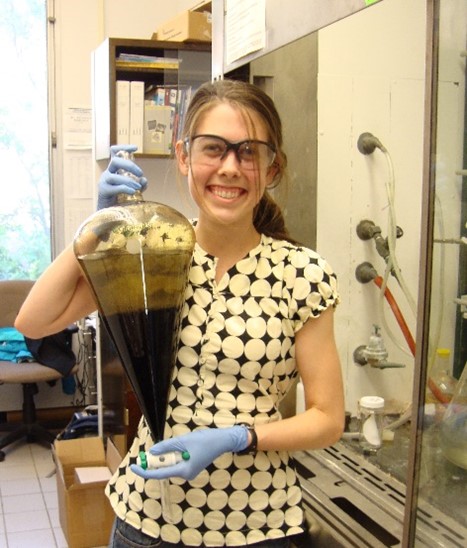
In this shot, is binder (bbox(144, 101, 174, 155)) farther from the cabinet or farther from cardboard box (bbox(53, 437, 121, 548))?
cardboard box (bbox(53, 437, 121, 548))

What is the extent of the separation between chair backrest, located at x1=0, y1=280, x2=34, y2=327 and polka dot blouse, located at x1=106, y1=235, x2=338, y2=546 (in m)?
2.97

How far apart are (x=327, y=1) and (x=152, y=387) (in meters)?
0.67

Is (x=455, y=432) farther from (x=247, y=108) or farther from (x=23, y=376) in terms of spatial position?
(x=23, y=376)

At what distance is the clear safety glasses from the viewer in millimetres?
984

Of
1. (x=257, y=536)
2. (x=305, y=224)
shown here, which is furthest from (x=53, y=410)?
(x=257, y=536)

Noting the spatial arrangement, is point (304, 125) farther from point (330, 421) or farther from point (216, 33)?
point (330, 421)

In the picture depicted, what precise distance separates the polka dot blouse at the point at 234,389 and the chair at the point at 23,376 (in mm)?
2635

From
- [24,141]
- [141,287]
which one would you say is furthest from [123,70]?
[141,287]

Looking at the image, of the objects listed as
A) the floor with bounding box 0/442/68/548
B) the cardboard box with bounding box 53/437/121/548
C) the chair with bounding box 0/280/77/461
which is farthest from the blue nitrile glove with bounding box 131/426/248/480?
the chair with bounding box 0/280/77/461

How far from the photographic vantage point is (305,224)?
1.68 meters

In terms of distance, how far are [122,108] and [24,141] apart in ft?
4.09

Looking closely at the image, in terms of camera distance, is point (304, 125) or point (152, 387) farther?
point (304, 125)

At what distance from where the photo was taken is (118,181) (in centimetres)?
109

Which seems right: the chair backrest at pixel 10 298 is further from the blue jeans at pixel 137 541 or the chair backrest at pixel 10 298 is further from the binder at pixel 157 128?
the blue jeans at pixel 137 541
